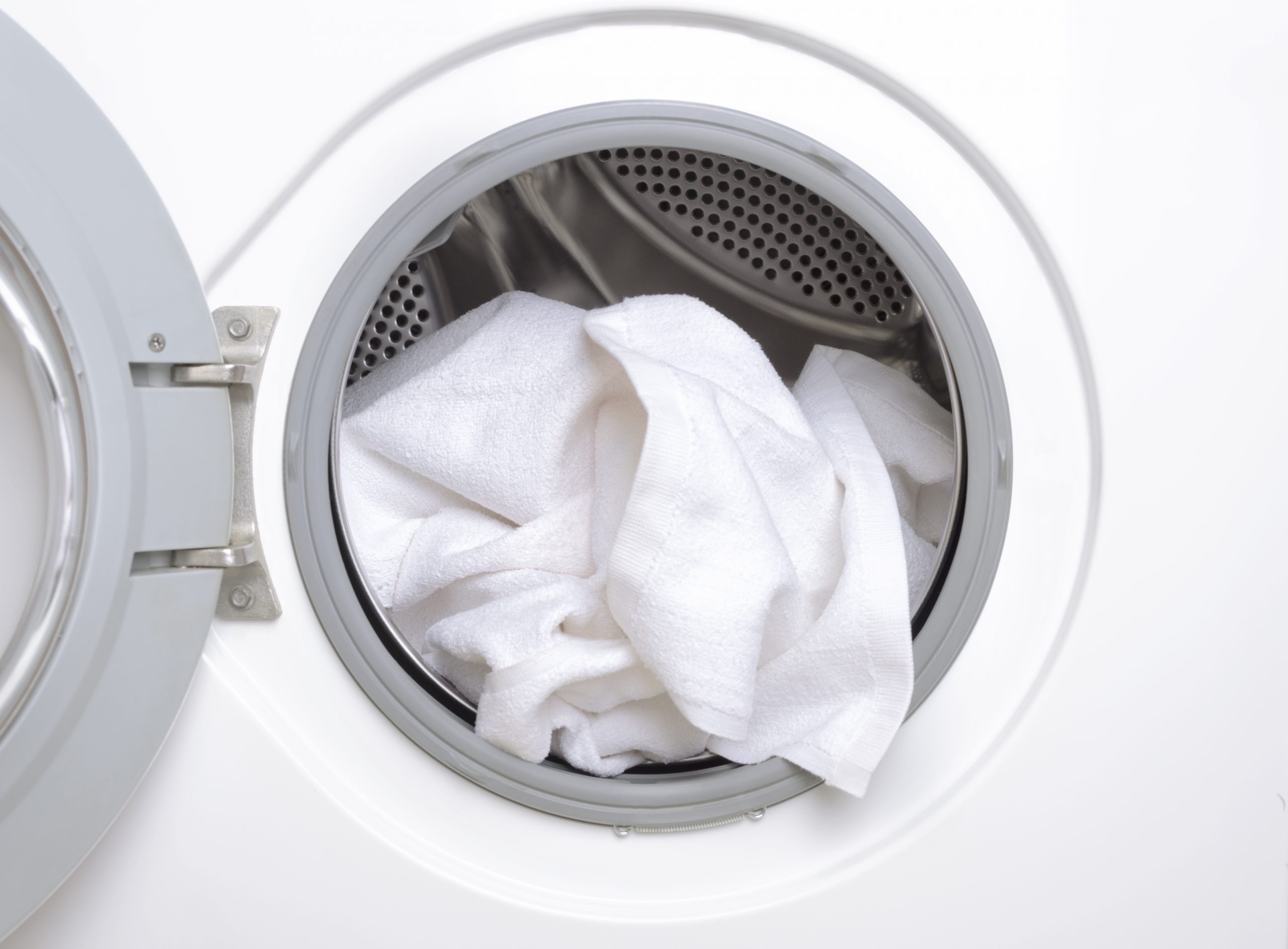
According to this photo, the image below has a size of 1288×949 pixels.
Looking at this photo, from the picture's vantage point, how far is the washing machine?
507mm

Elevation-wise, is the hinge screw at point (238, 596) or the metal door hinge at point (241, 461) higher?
the metal door hinge at point (241, 461)

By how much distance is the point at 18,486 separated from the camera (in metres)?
0.52

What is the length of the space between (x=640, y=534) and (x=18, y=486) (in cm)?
36

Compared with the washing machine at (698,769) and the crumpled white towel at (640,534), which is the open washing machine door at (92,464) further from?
the crumpled white towel at (640,534)

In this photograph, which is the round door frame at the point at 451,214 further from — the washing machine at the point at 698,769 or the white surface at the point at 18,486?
the white surface at the point at 18,486

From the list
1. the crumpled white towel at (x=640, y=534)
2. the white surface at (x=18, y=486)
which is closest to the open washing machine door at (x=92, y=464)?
the white surface at (x=18, y=486)

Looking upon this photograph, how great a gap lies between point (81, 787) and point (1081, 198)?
0.67 m

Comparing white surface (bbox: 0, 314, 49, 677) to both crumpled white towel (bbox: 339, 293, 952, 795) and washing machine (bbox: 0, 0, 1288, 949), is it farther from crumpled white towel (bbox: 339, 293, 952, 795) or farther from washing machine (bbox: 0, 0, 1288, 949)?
crumpled white towel (bbox: 339, 293, 952, 795)

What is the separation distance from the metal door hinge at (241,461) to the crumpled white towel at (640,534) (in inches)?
2.5

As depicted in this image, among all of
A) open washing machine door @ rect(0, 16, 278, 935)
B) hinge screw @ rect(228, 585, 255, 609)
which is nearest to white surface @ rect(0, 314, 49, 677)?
open washing machine door @ rect(0, 16, 278, 935)

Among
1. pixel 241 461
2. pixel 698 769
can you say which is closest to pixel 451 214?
pixel 241 461

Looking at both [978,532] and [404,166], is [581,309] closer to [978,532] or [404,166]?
[404,166]

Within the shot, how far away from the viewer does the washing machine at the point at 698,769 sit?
1.66 ft

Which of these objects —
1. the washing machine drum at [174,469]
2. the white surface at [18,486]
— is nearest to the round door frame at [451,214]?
the washing machine drum at [174,469]
